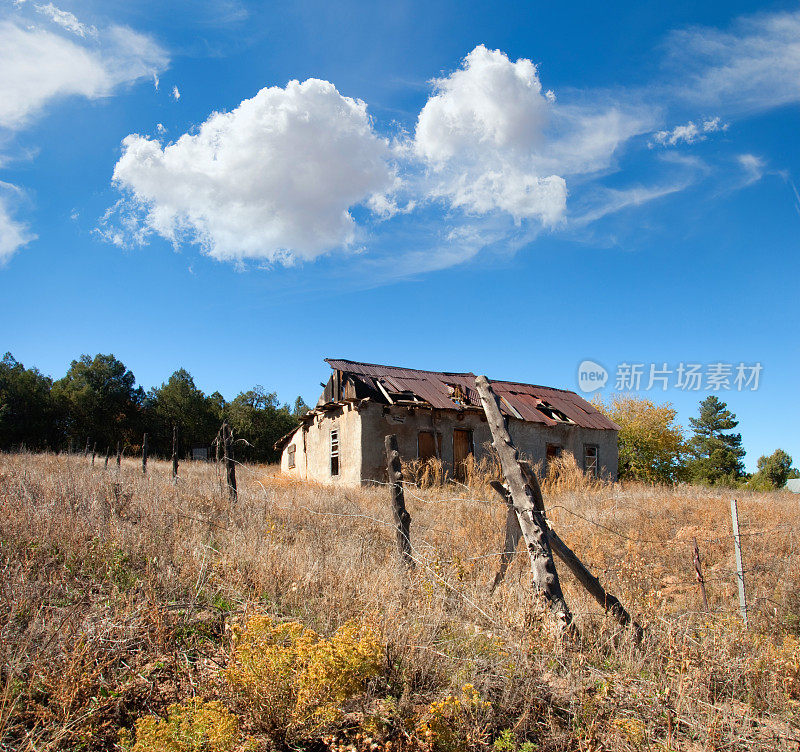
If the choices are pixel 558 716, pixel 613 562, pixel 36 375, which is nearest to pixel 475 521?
pixel 613 562

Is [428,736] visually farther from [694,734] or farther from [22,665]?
[22,665]

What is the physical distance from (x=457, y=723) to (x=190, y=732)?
1.49 metres

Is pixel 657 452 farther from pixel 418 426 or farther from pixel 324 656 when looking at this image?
pixel 324 656

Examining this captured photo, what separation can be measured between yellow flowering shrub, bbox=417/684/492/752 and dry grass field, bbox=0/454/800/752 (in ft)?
0.05

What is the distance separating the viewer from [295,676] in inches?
115

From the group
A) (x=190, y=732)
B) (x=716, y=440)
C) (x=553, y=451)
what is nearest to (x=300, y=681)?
(x=190, y=732)

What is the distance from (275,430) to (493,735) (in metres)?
39.9

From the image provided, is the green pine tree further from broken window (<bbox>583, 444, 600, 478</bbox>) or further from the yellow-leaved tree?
broken window (<bbox>583, 444, 600, 478</bbox>)

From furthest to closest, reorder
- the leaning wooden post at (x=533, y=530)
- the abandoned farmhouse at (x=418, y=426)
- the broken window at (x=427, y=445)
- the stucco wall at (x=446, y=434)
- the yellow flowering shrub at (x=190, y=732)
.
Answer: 1. the broken window at (x=427, y=445)
2. the abandoned farmhouse at (x=418, y=426)
3. the stucco wall at (x=446, y=434)
4. the leaning wooden post at (x=533, y=530)
5. the yellow flowering shrub at (x=190, y=732)

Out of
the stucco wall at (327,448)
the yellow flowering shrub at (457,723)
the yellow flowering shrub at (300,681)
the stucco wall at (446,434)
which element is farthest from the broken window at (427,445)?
the yellow flowering shrub at (300,681)

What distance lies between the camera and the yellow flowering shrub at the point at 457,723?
8.93ft

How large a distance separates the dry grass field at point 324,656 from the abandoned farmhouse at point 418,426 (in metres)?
11.3

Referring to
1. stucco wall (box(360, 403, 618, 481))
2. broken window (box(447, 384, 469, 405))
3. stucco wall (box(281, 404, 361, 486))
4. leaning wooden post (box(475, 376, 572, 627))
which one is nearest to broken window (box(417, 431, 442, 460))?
stucco wall (box(360, 403, 618, 481))

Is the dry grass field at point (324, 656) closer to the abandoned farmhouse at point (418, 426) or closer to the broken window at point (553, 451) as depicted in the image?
the abandoned farmhouse at point (418, 426)
